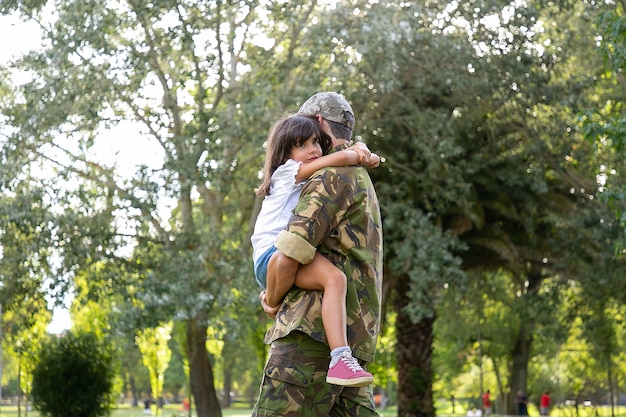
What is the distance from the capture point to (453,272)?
1884 centimetres

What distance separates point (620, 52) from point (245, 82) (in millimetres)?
9041

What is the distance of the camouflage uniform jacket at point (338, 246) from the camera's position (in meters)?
4.02

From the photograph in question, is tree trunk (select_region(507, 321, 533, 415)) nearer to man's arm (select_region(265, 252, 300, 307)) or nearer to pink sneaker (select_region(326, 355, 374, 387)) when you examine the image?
man's arm (select_region(265, 252, 300, 307))

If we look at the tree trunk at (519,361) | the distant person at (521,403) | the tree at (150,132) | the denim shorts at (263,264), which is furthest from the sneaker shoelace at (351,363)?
the tree trunk at (519,361)

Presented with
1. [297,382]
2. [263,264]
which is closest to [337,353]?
[297,382]

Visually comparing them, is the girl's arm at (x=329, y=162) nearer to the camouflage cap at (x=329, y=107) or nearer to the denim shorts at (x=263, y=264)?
the camouflage cap at (x=329, y=107)

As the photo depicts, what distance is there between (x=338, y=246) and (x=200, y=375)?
18442 mm

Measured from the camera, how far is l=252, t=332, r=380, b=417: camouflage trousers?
400cm

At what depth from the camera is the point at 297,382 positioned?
4012 millimetres

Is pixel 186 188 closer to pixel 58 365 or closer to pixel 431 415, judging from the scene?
pixel 58 365

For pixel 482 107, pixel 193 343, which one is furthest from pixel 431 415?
pixel 482 107

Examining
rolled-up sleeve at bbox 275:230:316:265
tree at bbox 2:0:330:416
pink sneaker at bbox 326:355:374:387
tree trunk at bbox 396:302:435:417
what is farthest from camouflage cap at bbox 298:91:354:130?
tree trunk at bbox 396:302:435:417

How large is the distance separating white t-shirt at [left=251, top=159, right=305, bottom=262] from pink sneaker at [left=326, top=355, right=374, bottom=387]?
0.58 m

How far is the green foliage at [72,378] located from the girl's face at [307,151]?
59.6 ft
